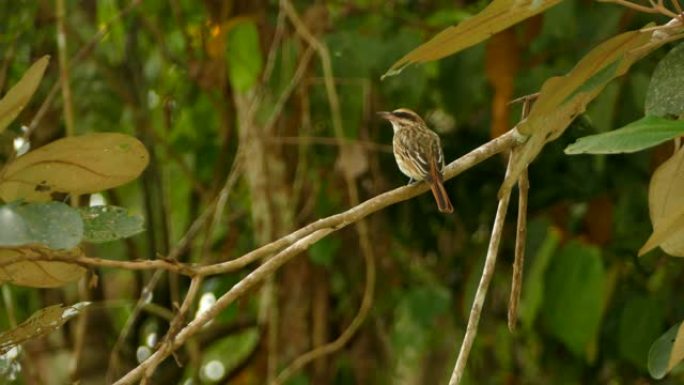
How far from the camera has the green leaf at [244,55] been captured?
4.38 m

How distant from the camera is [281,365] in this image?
185 inches

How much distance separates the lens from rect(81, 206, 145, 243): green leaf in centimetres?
203

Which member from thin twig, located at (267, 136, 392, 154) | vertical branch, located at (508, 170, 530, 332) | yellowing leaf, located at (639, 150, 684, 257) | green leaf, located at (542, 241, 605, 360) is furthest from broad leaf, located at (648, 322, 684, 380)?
thin twig, located at (267, 136, 392, 154)

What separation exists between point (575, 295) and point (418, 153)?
2.65ft

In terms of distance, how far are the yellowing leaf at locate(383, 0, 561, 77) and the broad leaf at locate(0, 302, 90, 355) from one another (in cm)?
67

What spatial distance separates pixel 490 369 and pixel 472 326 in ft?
12.3

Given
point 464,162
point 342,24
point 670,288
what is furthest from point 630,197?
point 464,162

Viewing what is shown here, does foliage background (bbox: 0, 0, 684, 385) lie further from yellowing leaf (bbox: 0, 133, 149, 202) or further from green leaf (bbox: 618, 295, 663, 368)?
yellowing leaf (bbox: 0, 133, 149, 202)

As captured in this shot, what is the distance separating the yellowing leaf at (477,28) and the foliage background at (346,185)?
2.14m

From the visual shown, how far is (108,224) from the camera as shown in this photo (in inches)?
80.9

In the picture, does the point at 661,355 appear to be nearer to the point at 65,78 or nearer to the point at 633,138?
the point at 633,138

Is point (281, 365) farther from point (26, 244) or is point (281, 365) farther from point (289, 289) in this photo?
point (26, 244)

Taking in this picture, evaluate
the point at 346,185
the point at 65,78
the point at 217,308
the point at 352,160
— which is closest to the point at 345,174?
the point at 352,160

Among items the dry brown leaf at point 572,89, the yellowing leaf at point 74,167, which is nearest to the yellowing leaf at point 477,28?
the dry brown leaf at point 572,89
